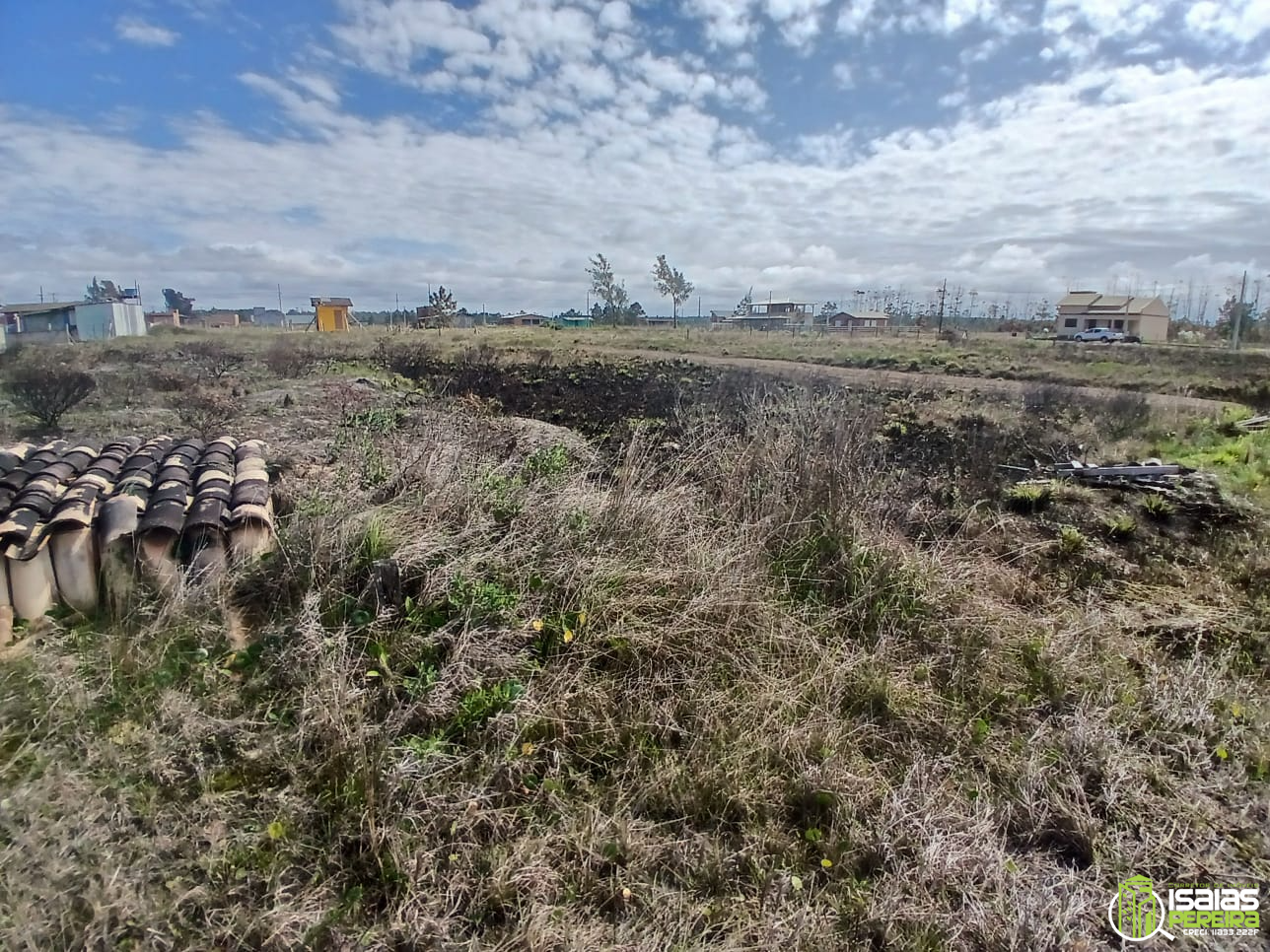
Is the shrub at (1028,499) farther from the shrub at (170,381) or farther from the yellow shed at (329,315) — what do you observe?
the yellow shed at (329,315)

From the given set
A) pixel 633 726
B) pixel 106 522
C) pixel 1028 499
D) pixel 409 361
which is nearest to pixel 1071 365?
pixel 1028 499

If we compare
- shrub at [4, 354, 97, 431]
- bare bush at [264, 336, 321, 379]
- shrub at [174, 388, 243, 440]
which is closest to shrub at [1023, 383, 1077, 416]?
shrub at [174, 388, 243, 440]

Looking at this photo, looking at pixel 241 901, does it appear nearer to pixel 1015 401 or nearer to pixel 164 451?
pixel 164 451

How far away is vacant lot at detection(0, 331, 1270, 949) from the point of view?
6.59ft

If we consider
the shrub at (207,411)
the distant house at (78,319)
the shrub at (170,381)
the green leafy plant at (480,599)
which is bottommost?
the green leafy plant at (480,599)

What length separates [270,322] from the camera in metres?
57.0

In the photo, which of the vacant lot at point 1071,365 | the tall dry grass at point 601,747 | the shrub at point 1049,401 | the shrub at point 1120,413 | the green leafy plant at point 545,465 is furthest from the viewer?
the vacant lot at point 1071,365

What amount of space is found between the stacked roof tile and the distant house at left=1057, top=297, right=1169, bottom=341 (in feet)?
192

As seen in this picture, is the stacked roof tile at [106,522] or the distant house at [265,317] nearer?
the stacked roof tile at [106,522]

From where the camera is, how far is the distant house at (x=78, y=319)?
21797 mm

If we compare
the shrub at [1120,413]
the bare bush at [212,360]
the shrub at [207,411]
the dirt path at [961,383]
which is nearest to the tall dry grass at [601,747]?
the shrub at [207,411]

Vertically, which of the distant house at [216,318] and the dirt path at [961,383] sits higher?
the distant house at [216,318]

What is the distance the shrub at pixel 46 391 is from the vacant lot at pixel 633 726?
17.0 ft

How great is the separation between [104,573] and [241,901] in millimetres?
1870
